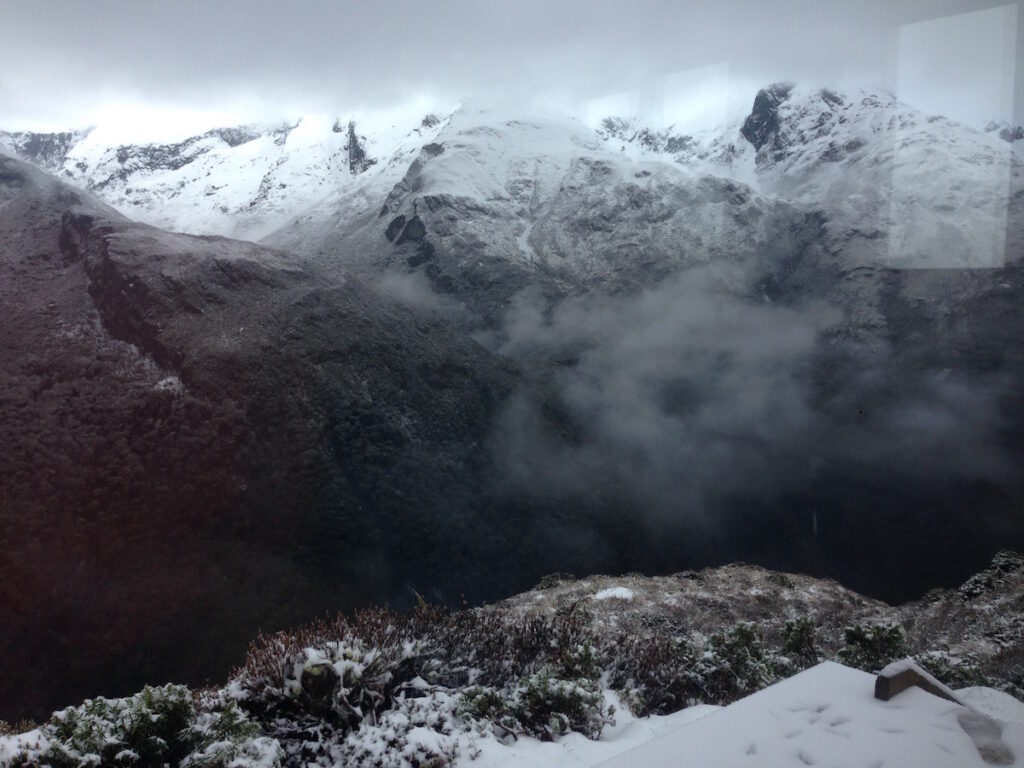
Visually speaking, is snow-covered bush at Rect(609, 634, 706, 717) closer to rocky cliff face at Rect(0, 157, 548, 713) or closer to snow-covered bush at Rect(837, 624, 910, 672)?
snow-covered bush at Rect(837, 624, 910, 672)

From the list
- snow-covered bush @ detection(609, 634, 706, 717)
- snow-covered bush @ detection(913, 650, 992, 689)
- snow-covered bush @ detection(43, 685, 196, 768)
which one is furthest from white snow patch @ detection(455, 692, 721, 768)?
snow-covered bush @ detection(913, 650, 992, 689)

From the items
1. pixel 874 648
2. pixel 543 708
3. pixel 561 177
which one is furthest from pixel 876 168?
pixel 543 708

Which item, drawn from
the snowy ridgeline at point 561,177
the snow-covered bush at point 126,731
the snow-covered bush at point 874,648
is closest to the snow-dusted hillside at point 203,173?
the snowy ridgeline at point 561,177

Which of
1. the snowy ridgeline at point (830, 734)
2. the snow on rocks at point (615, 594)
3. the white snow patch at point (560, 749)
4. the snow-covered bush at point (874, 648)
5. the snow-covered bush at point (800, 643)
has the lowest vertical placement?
the snow on rocks at point (615, 594)

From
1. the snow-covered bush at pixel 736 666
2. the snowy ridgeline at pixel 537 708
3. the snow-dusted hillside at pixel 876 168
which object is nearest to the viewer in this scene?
the snowy ridgeline at pixel 537 708

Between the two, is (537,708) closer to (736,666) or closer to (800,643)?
(736,666)

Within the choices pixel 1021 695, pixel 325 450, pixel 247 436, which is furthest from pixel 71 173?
pixel 1021 695

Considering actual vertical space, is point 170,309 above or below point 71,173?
below

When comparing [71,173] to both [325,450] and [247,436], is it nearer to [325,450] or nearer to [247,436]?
[247,436]

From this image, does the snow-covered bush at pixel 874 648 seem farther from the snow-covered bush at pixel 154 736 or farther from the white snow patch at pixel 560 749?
the snow-covered bush at pixel 154 736
